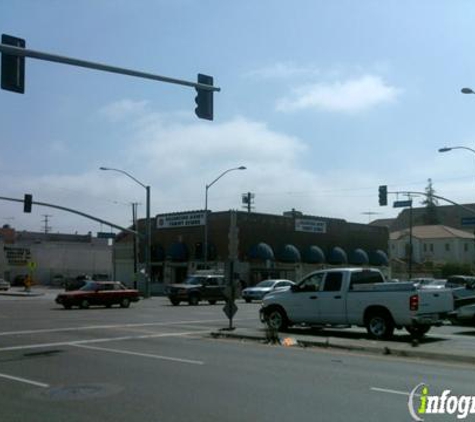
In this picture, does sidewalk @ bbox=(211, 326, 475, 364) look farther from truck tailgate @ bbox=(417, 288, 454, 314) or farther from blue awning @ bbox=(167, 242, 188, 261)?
→ blue awning @ bbox=(167, 242, 188, 261)

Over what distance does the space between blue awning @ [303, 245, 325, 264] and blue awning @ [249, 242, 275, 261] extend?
6.07 metres

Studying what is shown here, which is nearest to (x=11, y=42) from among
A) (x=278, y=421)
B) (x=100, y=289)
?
(x=278, y=421)

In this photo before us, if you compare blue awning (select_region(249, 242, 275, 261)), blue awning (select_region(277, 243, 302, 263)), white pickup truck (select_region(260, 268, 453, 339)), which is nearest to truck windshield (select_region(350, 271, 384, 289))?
white pickup truck (select_region(260, 268, 453, 339))

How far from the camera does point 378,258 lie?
7300 cm

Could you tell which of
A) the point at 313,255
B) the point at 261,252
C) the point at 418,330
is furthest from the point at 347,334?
the point at 313,255

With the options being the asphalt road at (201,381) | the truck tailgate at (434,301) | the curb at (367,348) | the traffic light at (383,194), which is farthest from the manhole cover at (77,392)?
the traffic light at (383,194)

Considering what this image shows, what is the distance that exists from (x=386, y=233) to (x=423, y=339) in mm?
59208

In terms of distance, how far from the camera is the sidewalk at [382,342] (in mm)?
14797

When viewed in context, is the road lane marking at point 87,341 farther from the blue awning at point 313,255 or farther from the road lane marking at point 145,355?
the blue awning at point 313,255

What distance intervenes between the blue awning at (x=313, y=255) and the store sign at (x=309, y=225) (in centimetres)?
196

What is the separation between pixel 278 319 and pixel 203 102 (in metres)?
6.95

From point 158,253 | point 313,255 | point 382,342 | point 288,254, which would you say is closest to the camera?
point 382,342

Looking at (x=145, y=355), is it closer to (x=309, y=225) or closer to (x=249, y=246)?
(x=249, y=246)

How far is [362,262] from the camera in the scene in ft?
230
